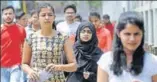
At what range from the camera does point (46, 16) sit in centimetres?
516

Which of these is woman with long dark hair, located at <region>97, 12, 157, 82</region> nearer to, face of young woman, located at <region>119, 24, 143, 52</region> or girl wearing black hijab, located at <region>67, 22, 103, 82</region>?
face of young woman, located at <region>119, 24, 143, 52</region>

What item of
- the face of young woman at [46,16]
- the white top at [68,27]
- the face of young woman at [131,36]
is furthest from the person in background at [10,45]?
the face of young woman at [131,36]

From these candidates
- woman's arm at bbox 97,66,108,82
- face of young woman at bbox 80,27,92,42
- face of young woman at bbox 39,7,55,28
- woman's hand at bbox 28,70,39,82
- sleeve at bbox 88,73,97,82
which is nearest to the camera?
woman's arm at bbox 97,66,108,82

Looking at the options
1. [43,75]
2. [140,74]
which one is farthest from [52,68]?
[140,74]

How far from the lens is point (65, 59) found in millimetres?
5336

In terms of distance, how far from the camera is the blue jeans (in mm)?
7712

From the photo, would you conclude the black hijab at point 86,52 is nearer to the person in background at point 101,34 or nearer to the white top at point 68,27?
the white top at point 68,27

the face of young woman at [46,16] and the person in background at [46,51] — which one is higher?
the face of young woman at [46,16]

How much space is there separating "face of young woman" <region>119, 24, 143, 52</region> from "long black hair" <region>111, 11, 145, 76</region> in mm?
27

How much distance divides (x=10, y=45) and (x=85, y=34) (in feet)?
4.63

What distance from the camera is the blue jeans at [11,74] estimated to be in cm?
771

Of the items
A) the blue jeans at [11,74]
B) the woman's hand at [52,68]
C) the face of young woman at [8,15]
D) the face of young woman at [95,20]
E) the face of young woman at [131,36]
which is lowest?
the blue jeans at [11,74]

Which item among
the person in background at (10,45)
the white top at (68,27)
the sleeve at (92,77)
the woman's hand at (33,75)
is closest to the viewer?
the woman's hand at (33,75)

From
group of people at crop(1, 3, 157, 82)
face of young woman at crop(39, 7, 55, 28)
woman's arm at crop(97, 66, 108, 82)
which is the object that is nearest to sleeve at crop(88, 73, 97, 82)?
group of people at crop(1, 3, 157, 82)
